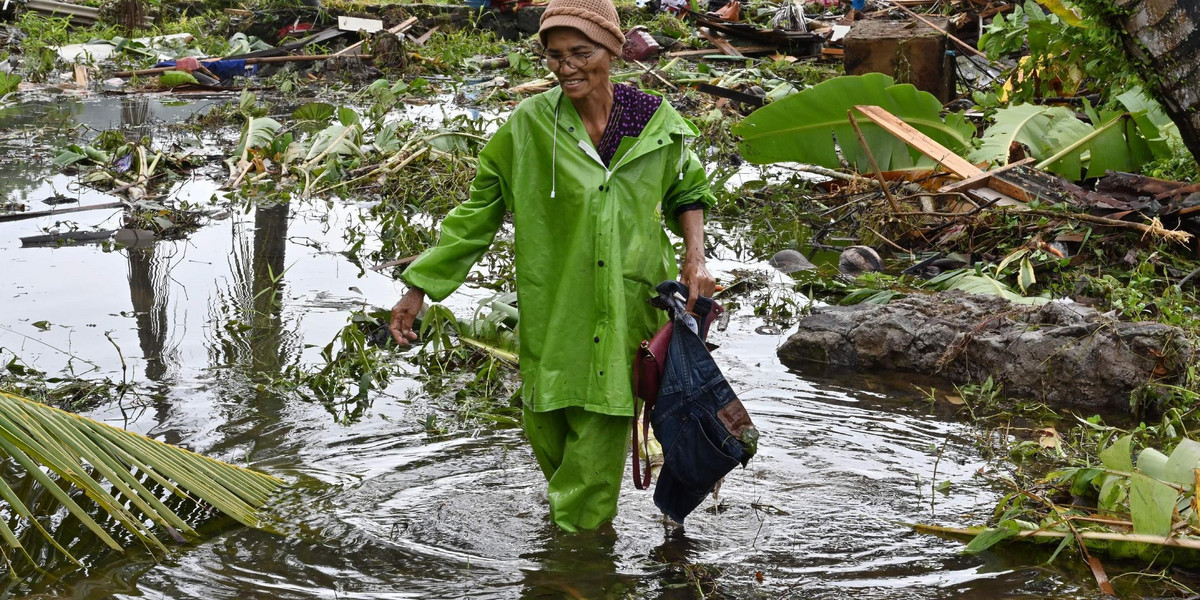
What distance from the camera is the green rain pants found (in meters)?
3.40

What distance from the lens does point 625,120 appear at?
3.33 meters

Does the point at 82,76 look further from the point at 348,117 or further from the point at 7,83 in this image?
the point at 348,117

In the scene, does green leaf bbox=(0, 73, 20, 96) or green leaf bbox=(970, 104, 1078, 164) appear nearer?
green leaf bbox=(970, 104, 1078, 164)

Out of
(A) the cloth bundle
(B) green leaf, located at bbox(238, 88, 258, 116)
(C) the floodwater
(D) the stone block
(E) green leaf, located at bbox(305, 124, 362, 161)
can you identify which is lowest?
(C) the floodwater

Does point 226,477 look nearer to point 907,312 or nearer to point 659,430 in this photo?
point 659,430

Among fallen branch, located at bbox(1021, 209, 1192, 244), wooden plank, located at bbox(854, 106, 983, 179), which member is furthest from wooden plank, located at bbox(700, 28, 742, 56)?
fallen branch, located at bbox(1021, 209, 1192, 244)

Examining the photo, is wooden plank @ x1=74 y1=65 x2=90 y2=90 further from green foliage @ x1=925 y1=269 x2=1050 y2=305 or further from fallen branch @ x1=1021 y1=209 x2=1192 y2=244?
fallen branch @ x1=1021 y1=209 x2=1192 y2=244

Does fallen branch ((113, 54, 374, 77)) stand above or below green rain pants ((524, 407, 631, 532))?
above

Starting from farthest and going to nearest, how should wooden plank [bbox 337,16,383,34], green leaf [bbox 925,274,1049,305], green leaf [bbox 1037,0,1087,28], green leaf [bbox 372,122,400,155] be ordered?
wooden plank [bbox 337,16,383,34]
green leaf [bbox 372,122,400,155]
green leaf [bbox 1037,0,1087,28]
green leaf [bbox 925,274,1049,305]

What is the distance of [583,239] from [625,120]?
0.37 meters

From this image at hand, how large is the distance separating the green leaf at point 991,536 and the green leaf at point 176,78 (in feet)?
40.1

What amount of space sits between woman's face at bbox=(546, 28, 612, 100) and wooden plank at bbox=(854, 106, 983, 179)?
15.0 feet

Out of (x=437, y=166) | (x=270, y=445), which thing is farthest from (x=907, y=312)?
(x=437, y=166)

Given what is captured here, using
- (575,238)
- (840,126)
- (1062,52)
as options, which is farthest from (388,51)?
(575,238)
